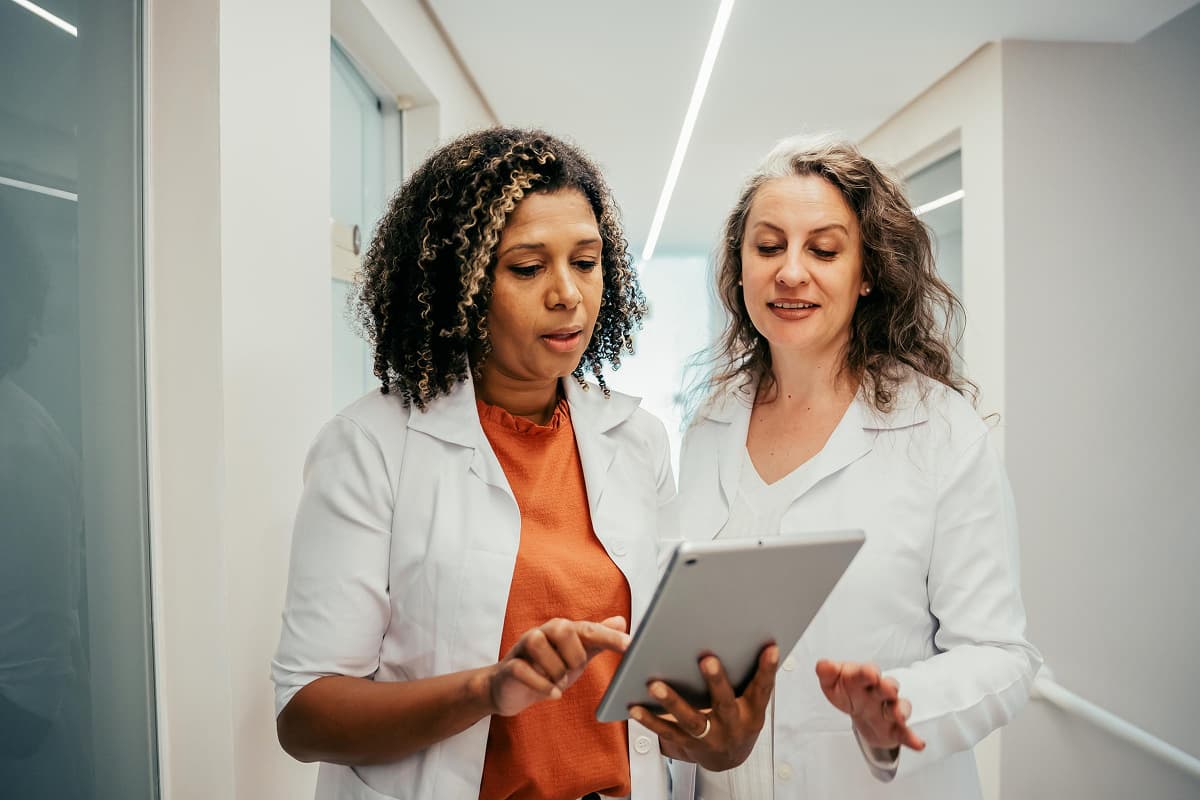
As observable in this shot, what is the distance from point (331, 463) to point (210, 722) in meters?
0.57

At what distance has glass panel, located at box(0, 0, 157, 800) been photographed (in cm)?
104

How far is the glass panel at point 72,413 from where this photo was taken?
3.43 ft

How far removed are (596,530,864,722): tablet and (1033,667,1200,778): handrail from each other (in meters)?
1.39

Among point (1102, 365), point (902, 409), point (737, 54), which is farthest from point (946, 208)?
point (902, 409)

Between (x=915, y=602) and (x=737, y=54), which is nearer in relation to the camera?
(x=915, y=602)

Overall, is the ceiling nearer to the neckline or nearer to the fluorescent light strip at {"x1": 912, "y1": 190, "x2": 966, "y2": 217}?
the fluorescent light strip at {"x1": 912, "y1": 190, "x2": 966, "y2": 217}

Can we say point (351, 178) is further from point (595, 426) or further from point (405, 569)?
point (405, 569)

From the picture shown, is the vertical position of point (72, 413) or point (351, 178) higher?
point (351, 178)

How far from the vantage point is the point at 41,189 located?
1.09 metres

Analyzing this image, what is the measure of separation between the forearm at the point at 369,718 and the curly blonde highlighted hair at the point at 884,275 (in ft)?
3.23

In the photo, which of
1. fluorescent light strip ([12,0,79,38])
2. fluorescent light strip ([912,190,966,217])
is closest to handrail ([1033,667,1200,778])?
fluorescent light strip ([912,190,966,217])

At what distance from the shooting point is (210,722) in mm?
1384

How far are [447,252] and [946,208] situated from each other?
3.52m

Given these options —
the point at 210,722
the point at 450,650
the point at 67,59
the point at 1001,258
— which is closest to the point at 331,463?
the point at 450,650
